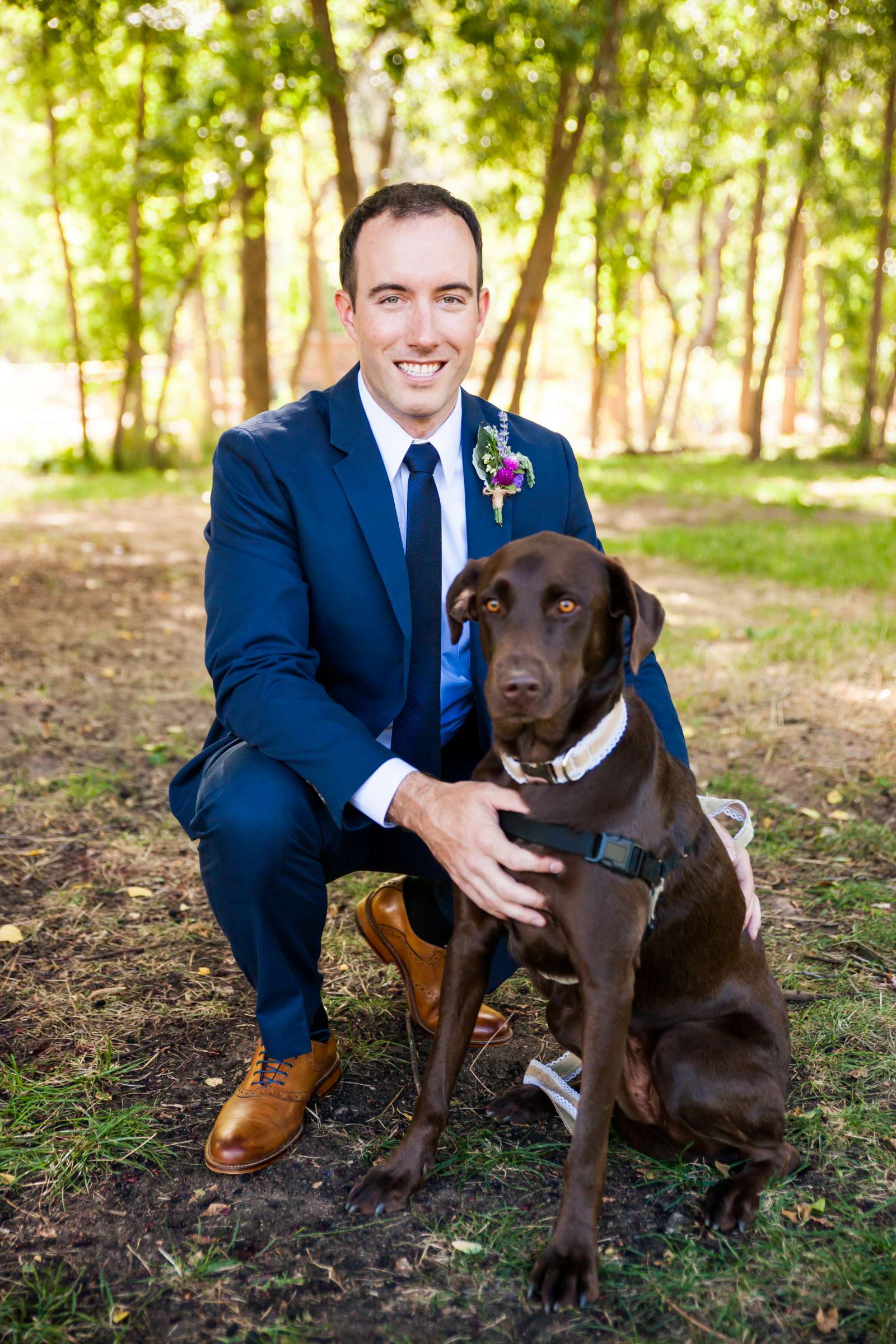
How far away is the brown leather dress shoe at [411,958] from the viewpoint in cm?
305

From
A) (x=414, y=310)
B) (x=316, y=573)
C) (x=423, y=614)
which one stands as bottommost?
(x=423, y=614)

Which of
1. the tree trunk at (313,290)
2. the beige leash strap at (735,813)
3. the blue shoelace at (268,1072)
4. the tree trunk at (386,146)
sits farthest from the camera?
the tree trunk at (313,290)

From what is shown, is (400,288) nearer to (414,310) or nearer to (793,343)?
(414,310)

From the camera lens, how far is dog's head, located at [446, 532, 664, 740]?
2.13 meters

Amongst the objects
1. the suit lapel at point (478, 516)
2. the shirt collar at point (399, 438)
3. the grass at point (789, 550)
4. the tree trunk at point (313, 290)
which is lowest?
the grass at point (789, 550)

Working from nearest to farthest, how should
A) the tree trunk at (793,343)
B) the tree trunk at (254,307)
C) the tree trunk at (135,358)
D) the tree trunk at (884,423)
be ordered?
the tree trunk at (254,307)
the tree trunk at (135,358)
the tree trunk at (884,423)
the tree trunk at (793,343)

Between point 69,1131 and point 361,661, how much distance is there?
4.32ft

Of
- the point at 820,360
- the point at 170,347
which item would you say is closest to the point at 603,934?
the point at 170,347

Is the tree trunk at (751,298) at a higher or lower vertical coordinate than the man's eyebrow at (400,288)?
higher

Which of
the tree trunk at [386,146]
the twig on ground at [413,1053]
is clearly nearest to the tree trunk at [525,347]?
the tree trunk at [386,146]

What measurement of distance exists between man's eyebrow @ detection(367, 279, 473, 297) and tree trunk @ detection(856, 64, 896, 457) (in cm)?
1623

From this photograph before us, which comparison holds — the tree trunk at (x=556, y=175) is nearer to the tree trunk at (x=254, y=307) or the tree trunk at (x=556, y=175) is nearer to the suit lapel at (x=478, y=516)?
the tree trunk at (x=254, y=307)

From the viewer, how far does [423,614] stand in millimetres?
2891

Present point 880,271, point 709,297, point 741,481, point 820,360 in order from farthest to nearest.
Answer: point 820,360, point 709,297, point 880,271, point 741,481
